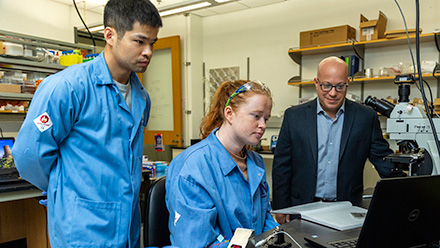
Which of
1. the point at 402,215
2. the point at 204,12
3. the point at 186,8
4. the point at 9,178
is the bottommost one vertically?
the point at 9,178

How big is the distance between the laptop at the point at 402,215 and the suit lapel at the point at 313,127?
2.62ft

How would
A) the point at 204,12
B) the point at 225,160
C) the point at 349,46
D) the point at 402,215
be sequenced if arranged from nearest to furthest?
the point at 402,215 → the point at 225,160 → the point at 349,46 → the point at 204,12

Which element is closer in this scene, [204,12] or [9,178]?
[9,178]

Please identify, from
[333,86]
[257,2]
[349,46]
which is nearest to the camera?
[333,86]

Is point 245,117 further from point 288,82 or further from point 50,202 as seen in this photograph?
point 288,82

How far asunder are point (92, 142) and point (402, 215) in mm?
1008

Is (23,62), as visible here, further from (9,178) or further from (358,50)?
(358,50)

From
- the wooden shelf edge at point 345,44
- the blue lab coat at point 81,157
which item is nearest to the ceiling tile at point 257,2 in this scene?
the wooden shelf edge at point 345,44

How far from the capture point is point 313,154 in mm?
Answer: 1753

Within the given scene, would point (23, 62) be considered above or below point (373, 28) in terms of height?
below

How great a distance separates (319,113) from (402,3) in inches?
104

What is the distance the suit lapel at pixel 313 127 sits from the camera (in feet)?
5.76

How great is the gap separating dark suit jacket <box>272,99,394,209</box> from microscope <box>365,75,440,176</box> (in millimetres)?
403

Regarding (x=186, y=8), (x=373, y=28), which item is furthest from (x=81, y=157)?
(x=373, y=28)
